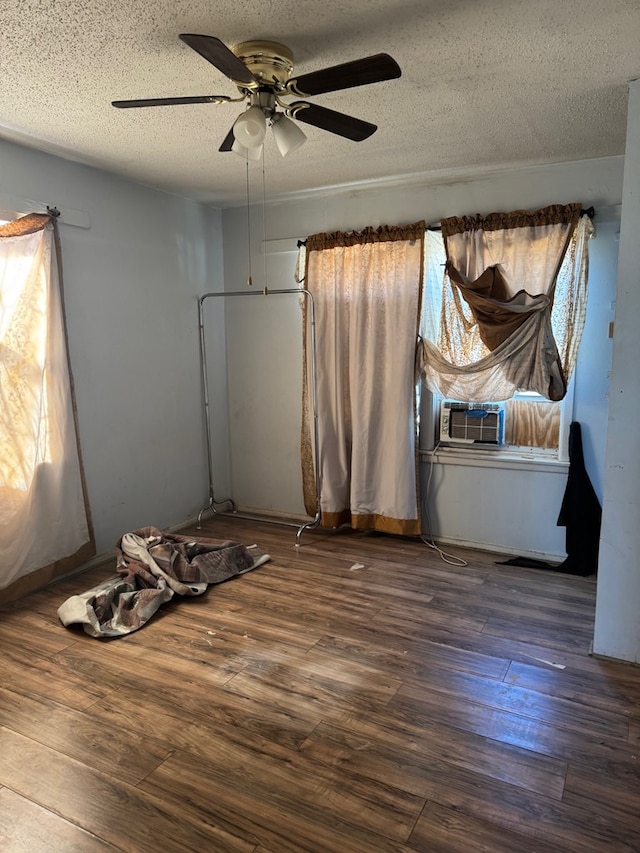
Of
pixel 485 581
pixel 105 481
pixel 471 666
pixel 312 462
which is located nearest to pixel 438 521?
pixel 485 581

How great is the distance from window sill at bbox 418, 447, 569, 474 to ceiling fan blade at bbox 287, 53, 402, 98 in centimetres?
258

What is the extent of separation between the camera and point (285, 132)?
2.24 meters

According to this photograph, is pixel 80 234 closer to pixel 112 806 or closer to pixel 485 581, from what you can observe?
pixel 112 806

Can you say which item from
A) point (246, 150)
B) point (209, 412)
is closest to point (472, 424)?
point (209, 412)

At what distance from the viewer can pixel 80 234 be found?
3482mm

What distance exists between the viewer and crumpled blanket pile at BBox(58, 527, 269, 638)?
115 inches

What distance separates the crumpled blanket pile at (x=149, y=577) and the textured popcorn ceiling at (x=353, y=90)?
7.50 feet

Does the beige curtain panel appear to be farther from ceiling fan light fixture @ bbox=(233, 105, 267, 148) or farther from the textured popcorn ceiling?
ceiling fan light fixture @ bbox=(233, 105, 267, 148)

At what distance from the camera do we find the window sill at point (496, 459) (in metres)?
3.67

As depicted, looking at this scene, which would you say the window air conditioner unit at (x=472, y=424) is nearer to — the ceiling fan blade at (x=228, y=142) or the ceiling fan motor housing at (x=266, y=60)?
the ceiling fan blade at (x=228, y=142)

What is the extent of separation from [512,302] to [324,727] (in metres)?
2.59

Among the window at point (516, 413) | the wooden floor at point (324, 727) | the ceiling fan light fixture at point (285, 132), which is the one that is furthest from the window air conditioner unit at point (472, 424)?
the ceiling fan light fixture at point (285, 132)

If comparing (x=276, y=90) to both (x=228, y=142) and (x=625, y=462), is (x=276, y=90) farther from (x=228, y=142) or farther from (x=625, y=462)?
(x=625, y=462)

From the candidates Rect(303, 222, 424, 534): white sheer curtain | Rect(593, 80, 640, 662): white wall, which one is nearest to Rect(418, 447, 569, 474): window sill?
Rect(303, 222, 424, 534): white sheer curtain
